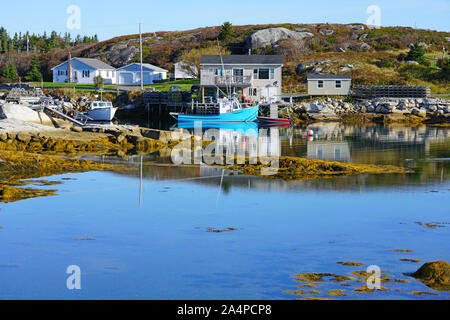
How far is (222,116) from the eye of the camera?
64000 millimetres

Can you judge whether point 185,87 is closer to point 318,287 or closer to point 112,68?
point 112,68

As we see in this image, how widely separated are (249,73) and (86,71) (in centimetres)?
3529

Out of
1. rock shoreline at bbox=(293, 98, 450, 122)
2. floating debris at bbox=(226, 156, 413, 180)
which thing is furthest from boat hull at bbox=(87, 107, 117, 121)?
floating debris at bbox=(226, 156, 413, 180)

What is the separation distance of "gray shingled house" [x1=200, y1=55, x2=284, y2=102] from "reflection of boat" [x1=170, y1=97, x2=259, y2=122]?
9.57m

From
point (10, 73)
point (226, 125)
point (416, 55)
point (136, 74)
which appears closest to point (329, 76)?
point (416, 55)

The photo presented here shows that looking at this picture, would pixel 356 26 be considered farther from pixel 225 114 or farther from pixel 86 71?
pixel 225 114

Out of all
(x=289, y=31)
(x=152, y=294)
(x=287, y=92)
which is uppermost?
(x=289, y=31)

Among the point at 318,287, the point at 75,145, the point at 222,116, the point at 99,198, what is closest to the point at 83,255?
the point at 318,287

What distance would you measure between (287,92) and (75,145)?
149 feet

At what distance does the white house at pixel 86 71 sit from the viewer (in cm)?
9956

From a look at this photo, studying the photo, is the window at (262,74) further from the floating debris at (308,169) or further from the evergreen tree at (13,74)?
the evergreen tree at (13,74)

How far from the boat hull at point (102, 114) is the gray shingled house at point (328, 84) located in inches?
1006

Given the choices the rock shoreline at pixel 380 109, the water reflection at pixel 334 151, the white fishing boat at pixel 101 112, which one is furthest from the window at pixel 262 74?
the white fishing boat at pixel 101 112

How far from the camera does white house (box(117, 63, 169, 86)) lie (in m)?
96.5
